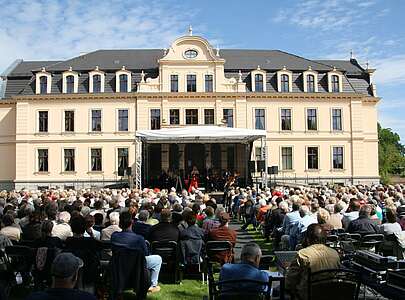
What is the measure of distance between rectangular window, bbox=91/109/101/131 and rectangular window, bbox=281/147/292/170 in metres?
13.3

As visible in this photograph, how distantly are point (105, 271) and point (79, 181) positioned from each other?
28.1m

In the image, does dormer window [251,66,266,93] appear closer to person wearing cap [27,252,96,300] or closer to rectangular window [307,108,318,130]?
rectangular window [307,108,318,130]

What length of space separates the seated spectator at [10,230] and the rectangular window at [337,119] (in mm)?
30382

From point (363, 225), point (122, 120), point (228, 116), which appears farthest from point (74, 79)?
point (363, 225)

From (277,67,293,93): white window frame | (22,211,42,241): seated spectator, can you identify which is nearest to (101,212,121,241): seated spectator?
(22,211,42,241): seated spectator

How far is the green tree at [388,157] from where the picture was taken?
5847 cm

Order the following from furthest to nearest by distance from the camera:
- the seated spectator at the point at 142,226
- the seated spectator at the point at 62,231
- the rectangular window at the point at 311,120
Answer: the rectangular window at the point at 311,120 < the seated spectator at the point at 142,226 < the seated spectator at the point at 62,231

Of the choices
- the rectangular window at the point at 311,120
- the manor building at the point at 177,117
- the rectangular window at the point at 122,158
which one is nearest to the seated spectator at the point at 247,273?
the manor building at the point at 177,117

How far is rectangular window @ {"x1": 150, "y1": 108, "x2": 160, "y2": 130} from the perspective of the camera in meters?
34.0

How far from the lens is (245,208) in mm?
14992

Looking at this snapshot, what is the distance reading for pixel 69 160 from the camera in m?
34.6

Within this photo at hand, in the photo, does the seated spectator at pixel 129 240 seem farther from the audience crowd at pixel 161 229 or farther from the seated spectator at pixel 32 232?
the seated spectator at pixel 32 232

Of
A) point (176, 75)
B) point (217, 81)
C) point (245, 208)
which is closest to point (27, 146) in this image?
point (176, 75)

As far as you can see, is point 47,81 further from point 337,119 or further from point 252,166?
point 337,119
